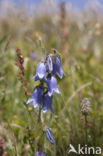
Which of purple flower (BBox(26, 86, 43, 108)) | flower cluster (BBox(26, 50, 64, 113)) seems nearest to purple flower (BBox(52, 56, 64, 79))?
flower cluster (BBox(26, 50, 64, 113))

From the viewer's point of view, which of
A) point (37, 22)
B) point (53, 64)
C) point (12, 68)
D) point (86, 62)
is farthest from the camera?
point (37, 22)

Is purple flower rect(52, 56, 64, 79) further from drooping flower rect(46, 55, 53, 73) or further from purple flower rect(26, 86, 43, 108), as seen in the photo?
purple flower rect(26, 86, 43, 108)

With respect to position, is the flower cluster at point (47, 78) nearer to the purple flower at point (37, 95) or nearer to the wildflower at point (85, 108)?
the purple flower at point (37, 95)

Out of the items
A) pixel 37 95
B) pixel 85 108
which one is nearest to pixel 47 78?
pixel 37 95

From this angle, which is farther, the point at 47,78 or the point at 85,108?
the point at 85,108

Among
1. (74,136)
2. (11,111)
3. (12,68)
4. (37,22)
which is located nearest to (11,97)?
(11,111)

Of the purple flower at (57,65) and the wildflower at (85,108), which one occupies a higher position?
the purple flower at (57,65)

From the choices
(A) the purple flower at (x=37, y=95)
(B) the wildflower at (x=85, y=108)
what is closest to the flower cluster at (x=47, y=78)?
(A) the purple flower at (x=37, y=95)

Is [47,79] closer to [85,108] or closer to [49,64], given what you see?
[49,64]

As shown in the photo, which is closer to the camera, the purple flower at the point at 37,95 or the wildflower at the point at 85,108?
the purple flower at the point at 37,95

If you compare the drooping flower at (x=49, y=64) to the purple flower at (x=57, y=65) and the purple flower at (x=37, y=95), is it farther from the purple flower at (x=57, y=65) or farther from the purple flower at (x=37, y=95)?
the purple flower at (x=37, y=95)

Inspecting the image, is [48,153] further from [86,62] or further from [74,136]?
[86,62]
